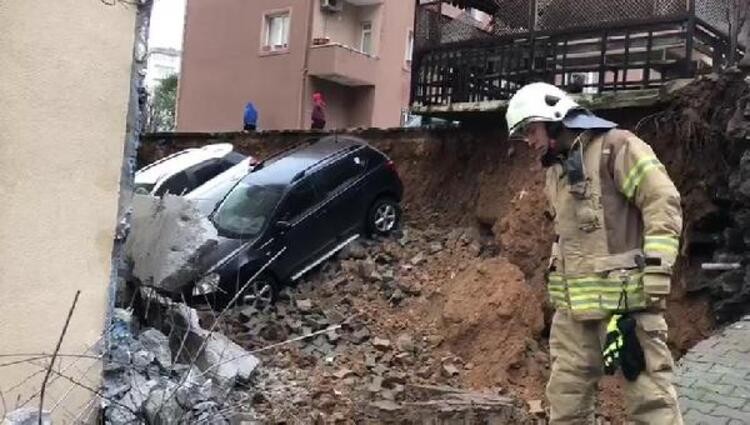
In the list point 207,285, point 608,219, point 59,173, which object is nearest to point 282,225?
point 207,285

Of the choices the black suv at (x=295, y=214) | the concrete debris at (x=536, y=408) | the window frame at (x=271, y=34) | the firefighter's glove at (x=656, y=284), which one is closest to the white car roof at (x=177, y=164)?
the black suv at (x=295, y=214)

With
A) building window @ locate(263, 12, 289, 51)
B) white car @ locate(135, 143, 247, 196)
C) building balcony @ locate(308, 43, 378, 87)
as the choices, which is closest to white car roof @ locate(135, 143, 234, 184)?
white car @ locate(135, 143, 247, 196)

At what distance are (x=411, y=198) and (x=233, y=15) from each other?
15438 mm

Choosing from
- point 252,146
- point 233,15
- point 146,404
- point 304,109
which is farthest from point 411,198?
point 233,15

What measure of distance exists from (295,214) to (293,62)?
14532mm

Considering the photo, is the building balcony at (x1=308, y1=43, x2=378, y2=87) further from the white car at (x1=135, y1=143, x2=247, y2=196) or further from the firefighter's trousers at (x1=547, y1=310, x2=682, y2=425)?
the firefighter's trousers at (x1=547, y1=310, x2=682, y2=425)

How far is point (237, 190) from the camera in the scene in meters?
10.2

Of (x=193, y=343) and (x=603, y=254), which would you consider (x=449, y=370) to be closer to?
(x=193, y=343)

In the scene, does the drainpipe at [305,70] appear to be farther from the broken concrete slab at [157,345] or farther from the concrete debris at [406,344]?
the broken concrete slab at [157,345]

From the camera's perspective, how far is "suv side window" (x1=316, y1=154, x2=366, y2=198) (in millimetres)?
10398

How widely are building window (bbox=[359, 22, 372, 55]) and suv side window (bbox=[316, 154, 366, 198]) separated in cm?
1476

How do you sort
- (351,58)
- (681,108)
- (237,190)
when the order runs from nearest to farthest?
(681,108), (237,190), (351,58)

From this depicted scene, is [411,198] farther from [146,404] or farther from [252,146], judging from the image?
[146,404]

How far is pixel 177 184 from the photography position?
38.1 feet
